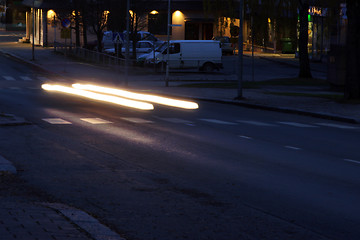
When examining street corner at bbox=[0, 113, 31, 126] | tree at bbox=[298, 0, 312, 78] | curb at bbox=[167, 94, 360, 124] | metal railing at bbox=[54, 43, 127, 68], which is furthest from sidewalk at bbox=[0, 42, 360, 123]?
street corner at bbox=[0, 113, 31, 126]

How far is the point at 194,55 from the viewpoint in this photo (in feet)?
166

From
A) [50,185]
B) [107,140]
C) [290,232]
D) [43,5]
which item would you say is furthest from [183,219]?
[43,5]

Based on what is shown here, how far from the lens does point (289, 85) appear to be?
1555 inches

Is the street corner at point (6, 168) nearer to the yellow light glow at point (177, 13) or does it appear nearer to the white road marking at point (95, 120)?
the white road marking at point (95, 120)

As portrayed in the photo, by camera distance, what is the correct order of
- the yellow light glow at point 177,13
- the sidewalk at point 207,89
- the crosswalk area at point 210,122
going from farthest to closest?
the yellow light glow at point 177,13
the sidewalk at point 207,89
the crosswalk area at point 210,122

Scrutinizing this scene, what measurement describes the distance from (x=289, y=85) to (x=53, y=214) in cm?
3306

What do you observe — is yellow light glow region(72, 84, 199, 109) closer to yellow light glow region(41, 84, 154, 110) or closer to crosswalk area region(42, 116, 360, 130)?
yellow light glow region(41, 84, 154, 110)

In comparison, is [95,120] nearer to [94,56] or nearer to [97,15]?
[97,15]

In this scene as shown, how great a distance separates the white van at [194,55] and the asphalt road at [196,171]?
29.5 metres

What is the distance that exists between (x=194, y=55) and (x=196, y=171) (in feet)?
131

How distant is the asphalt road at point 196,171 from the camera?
25.3 feet

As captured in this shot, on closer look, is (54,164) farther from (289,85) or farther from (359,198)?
(289,85)

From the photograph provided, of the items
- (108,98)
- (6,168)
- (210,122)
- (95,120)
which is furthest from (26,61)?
(6,168)

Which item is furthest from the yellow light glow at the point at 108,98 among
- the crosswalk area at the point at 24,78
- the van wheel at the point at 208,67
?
the van wheel at the point at 208,67
